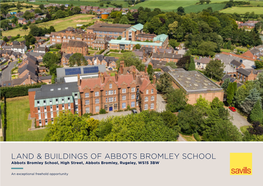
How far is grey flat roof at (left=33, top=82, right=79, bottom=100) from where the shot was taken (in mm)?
51094

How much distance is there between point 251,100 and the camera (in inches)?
2267

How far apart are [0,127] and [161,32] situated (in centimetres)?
10921

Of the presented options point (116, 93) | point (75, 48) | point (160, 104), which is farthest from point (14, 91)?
point (75, 48)

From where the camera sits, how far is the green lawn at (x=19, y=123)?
49.4 metres

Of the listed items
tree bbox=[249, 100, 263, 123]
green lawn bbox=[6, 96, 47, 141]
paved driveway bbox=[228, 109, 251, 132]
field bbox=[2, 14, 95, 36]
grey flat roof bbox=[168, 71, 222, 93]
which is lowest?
paved driveway bbox=[228, 109, 251, 132]

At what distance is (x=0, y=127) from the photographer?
52219 mm

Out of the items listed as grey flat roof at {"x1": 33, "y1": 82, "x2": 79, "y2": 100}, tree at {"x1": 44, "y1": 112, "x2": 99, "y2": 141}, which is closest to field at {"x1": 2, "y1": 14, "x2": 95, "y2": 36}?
grey flat roof at {"x1": 33, "y1": 82, "x2": 79, "y2": 100}

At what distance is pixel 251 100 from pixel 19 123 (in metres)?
56.1

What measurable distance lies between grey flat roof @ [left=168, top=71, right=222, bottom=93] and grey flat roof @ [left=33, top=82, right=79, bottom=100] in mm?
29739

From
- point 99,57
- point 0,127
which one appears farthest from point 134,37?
point 0,127

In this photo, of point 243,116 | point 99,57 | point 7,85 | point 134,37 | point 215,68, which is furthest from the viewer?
point 134,37

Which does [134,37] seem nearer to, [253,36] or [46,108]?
[253,36]

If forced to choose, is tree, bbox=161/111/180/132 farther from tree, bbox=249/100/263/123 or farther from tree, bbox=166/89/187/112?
tree, bbox=249/100/263/123

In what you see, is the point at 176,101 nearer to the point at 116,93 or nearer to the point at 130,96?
Answer: the point at 130,96
